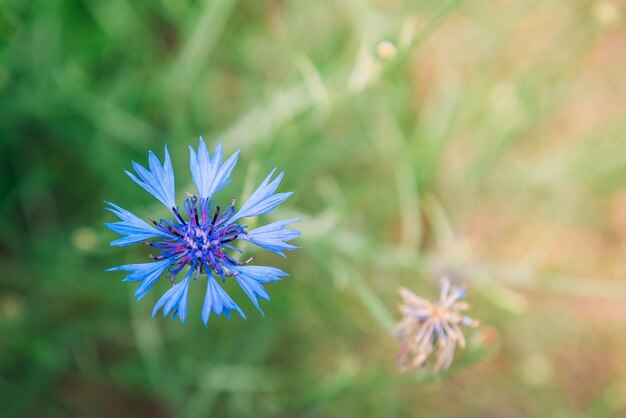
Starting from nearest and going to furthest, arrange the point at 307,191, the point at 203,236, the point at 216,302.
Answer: the point at 216,302
the point at 203,236
the point at 307,191

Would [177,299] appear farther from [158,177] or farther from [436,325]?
[436,325]

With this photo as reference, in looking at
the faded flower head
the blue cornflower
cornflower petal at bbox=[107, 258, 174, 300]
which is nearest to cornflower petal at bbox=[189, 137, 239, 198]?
the blue cornflower

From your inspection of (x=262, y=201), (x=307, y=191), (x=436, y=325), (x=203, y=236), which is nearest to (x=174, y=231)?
(x=203, y=236)

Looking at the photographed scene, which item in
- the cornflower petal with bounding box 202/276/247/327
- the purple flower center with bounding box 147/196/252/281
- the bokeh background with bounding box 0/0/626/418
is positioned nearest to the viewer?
the cornflower petal with bounding box 202/276/247/327

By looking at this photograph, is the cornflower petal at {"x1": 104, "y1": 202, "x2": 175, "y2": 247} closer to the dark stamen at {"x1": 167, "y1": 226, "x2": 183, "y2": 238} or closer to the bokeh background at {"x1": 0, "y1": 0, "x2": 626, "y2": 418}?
the dark stamen at {"x1": 167, "y1": 226, "x2": 183, "y2": 238}

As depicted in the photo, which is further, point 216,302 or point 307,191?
point 307,191

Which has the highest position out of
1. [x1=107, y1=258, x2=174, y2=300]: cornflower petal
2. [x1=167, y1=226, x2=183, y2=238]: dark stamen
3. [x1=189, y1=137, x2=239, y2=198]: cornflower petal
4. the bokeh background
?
the bokeh background
